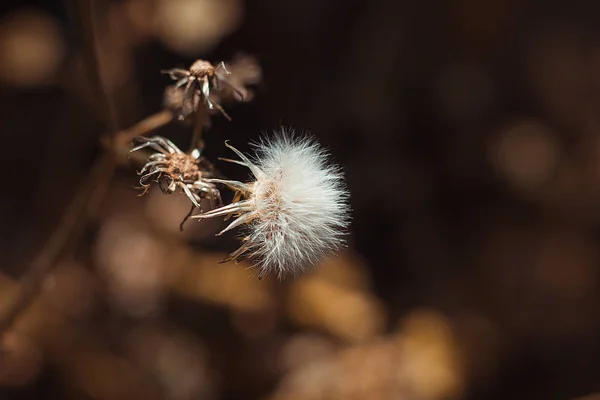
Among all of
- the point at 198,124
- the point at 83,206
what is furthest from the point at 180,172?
the point at 83,206

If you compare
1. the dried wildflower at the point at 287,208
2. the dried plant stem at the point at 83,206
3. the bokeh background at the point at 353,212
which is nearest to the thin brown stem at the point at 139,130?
the dried plant stem at the point at 83,206

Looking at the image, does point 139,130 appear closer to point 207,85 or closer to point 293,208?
point 207,85

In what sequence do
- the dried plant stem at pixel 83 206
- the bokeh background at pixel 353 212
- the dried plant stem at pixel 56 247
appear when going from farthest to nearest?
1. the bokeh background at pixel 353 212
2. the dried plant stem at pixel 56 247
3. the dried plant stem at pixel 83 206

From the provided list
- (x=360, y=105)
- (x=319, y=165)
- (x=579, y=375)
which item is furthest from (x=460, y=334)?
(x=319, y=165)

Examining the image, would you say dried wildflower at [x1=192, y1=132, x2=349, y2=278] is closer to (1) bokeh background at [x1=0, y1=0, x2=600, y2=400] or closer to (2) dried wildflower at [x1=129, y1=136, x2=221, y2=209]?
(2) dried wildflower at [x1=129, y1=136, x2=221, y2=209]

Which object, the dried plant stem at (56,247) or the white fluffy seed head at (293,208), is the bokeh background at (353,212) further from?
the white fluffy seed head at (293,208)

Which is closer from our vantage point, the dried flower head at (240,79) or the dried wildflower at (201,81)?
the dried wildflower at (201,81)

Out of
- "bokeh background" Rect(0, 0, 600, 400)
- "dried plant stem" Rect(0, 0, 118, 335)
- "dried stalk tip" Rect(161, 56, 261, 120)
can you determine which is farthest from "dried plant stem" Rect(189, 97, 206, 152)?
"bokeh background" Rect(0, 0, 600, 400)
